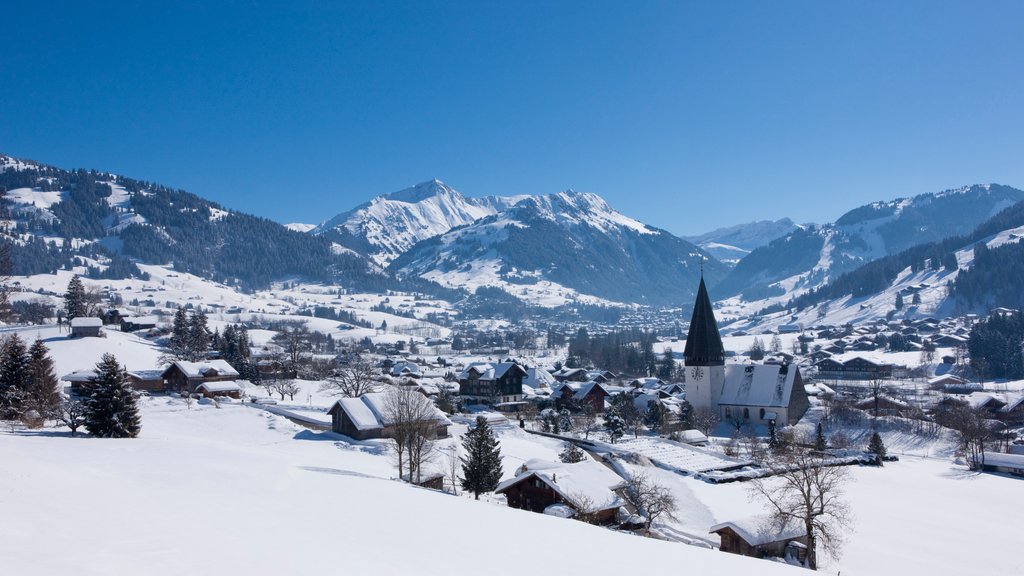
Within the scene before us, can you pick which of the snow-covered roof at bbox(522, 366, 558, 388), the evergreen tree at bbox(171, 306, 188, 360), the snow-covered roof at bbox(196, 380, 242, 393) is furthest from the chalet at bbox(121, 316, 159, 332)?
the snow-covered roof at bbox(522, 366, 558, 388)

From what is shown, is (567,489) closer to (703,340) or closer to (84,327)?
(703,340)

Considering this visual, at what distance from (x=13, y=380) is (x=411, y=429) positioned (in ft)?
75.3

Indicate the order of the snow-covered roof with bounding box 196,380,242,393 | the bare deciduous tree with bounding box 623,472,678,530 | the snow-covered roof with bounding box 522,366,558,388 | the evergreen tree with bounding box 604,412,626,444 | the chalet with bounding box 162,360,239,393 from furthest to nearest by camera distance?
the snow-covered roof with bounding box 522,366,558,388, the chalet with bounding box 162,360,239,393, the snow-covered roof with bounding box 196,380,242,393, the evergreen tree with bounding box 604,412,626,444, the bare deciduous tree with bounding box 623,472,678,530

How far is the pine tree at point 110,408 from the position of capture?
29.7m

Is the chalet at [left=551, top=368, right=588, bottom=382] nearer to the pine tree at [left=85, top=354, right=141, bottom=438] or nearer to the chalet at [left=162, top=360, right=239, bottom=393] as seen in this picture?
the chalet at [left=162, top=360, right=239, bottom=393]

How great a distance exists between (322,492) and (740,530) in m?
14.8

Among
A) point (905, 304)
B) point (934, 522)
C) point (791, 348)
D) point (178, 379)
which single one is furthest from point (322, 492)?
point (905, 304)

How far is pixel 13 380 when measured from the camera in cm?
3497

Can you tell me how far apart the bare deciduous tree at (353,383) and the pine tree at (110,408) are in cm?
2386

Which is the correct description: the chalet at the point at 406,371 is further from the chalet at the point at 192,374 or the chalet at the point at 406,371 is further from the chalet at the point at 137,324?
the chalet at the point at 137,324

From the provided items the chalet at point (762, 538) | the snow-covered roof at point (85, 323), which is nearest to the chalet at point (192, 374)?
the snow-covered roof at point (85, 323)

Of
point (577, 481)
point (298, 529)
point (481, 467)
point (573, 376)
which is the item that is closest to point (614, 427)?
point (481, 467)

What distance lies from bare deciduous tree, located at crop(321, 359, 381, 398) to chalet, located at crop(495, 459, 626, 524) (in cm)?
2892

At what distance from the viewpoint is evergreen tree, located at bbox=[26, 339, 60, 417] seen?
116 ft
